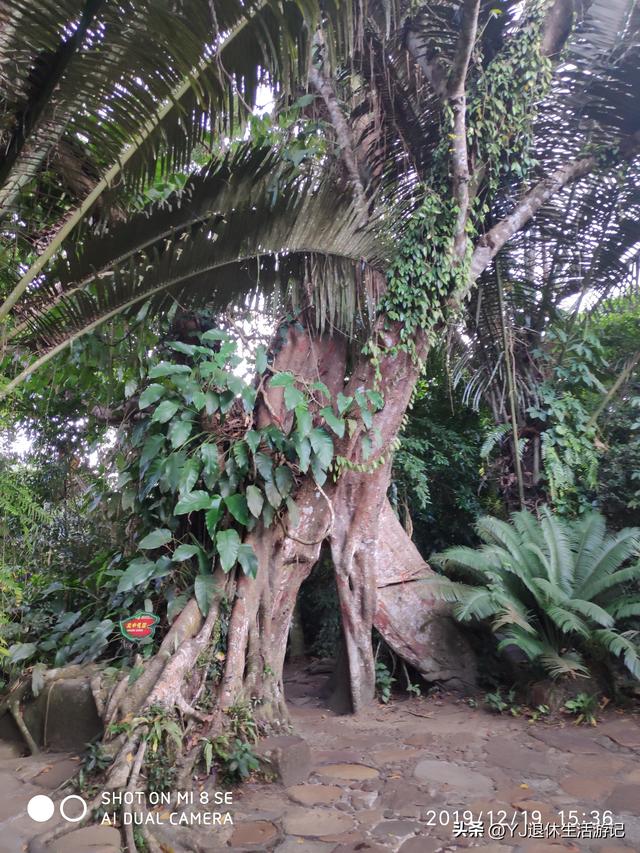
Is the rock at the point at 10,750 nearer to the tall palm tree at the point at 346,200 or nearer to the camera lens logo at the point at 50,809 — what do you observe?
the camera lens logo at the point at 50,809

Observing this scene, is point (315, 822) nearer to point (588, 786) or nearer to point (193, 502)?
point (588, 786)

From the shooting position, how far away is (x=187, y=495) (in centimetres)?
395

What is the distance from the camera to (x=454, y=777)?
341 cm

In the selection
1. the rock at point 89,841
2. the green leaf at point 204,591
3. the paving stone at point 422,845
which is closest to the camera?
the rock at point 89,841

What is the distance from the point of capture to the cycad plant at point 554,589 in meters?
4.43

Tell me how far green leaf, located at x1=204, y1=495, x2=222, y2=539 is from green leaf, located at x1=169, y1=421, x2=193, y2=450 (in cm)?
43

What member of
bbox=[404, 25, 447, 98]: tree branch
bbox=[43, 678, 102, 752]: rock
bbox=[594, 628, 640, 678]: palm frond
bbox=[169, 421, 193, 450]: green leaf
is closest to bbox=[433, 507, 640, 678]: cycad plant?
bbox=[594, 628, 640, 678]: palm frond

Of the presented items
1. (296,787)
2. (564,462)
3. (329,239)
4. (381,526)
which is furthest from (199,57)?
(564,462)

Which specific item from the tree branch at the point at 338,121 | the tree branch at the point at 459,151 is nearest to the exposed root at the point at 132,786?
the tree branch at the point at 459,151

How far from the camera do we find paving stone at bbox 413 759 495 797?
127 inches

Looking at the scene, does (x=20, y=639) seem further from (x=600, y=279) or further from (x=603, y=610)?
(x=600, y=279)

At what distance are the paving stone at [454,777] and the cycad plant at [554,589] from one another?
1056 mm

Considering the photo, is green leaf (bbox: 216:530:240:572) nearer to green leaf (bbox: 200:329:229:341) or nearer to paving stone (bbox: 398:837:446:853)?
green leaf (bbox: 200:329:229:341)

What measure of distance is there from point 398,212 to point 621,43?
2.68 m
